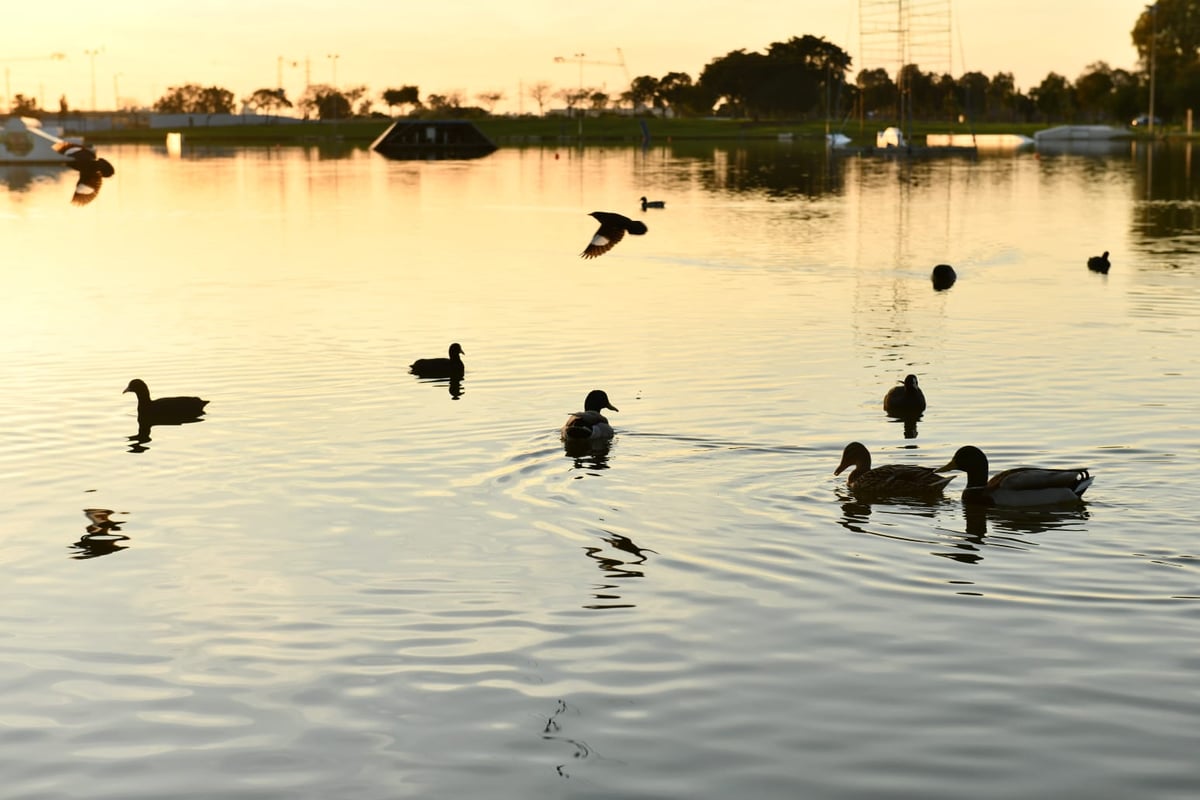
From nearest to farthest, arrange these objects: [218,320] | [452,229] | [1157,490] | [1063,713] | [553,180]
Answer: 1. [1063,713]
2. [1157,490]
3. [218,320]
4. [452,229]
5. [553,180]

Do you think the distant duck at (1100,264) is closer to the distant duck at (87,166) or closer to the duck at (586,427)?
the duck at (586,427)

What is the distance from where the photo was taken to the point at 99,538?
1656 cm

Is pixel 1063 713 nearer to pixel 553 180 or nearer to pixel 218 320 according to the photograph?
pixel 218 320

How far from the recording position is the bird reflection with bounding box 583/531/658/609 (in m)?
14.0

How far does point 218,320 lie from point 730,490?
19.9 meters

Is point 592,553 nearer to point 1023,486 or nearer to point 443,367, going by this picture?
point 1023,486

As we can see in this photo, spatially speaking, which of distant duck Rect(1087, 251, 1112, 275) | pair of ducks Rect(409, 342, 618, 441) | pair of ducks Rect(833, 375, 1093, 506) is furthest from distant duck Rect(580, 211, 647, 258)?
distant duck Rect(1087, 251, 1112, 275)

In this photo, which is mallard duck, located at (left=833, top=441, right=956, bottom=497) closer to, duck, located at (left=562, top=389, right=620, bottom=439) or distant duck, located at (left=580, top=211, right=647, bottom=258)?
duck, located at (left=562, top=389, right=620, bottom=439)

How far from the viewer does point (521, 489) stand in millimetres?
18641

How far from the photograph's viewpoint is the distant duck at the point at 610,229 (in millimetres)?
20422

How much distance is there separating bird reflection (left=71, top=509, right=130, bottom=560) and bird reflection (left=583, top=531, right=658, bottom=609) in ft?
16.4

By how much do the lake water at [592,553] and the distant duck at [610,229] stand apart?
2619mm

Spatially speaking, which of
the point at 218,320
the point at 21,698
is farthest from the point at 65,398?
the point at 21,698

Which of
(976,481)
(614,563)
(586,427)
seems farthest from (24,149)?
(614,563)
